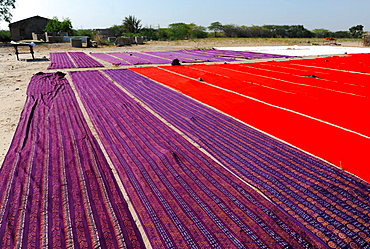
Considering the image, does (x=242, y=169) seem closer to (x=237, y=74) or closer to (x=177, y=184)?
(x=177, y=184)

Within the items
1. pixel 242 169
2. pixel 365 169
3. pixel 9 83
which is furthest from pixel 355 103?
pixel 9 83

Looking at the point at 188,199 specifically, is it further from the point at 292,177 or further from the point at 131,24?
the point at 131,24

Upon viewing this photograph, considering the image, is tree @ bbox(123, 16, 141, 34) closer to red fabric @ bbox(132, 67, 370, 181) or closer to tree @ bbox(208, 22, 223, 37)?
tree @ bbox(208, 22, 223, 37)

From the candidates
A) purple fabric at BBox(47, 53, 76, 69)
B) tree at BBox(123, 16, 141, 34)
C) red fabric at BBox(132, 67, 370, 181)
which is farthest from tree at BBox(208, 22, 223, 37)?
red fabric at BBox(132, 67, 370, 181)

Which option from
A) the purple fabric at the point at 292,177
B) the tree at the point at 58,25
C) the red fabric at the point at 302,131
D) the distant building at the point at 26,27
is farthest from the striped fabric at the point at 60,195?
the distant building at the point at 26,27

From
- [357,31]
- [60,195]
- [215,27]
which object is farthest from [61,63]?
[357,31]
